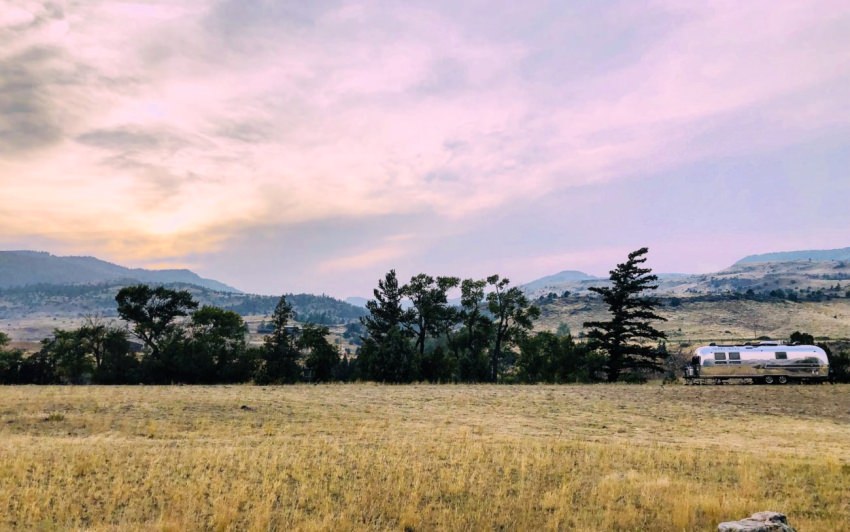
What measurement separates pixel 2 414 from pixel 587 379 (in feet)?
172

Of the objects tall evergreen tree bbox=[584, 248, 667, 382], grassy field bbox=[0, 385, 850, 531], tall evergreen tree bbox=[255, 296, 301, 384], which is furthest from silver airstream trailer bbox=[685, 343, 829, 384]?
tall evergreen tree bbox=[255, 296, 301, 384]

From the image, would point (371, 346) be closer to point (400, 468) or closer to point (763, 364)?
point (763, 364)

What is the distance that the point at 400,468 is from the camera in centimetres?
1439

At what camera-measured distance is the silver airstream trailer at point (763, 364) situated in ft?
138

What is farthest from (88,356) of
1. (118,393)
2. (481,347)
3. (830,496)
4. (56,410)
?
(830,496)

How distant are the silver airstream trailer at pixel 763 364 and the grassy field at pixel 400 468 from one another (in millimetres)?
17049

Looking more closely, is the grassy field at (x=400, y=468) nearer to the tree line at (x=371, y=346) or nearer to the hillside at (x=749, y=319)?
the tree line at (x=371, y=346)

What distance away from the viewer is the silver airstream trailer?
42.1 m

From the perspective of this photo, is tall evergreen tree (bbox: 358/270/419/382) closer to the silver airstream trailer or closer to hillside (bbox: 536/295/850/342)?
the silver airstream trailer

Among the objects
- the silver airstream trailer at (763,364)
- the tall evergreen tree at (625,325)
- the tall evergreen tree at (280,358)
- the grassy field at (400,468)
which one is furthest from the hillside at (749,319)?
the grassy field at (400,468)

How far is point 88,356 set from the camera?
5825 centimetres

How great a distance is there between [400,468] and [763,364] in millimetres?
41473

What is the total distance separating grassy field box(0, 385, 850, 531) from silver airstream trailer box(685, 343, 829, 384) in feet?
55.9

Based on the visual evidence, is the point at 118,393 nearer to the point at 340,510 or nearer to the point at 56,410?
the point at 56,410
